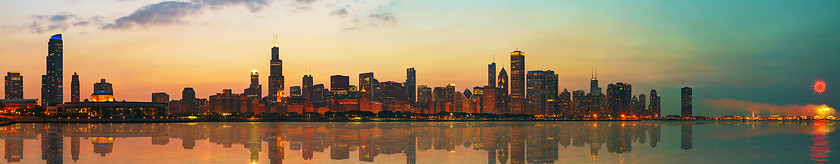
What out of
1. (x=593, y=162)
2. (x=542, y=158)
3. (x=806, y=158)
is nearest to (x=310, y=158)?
(x=542, y=158)

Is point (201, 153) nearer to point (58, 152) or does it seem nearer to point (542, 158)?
point (58, 152)

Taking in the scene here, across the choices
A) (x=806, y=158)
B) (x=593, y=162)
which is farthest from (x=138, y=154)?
(x=806, y=158)

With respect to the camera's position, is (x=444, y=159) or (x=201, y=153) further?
(x=201, y=153)

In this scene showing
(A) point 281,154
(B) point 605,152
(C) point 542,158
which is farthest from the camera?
(B) point 605,152

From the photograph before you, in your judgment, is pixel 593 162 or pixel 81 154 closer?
pixel 593 162

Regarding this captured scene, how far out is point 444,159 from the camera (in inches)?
1439

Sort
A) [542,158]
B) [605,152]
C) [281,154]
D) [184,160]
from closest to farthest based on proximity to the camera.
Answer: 1. [184,160]
2. [542,158]
3. [281,154]
4. [605,152]

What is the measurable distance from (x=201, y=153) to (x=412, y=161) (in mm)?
14090

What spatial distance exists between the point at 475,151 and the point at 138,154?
21.7 m

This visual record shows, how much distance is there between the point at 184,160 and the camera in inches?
1353

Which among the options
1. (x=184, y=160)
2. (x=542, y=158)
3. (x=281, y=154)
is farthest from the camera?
(x=281, y=154)

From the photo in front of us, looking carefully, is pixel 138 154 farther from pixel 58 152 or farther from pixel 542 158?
pixel 542 158

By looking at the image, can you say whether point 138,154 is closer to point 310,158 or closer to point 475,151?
point 310,158

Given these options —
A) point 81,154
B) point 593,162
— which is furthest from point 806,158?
point 81,154
